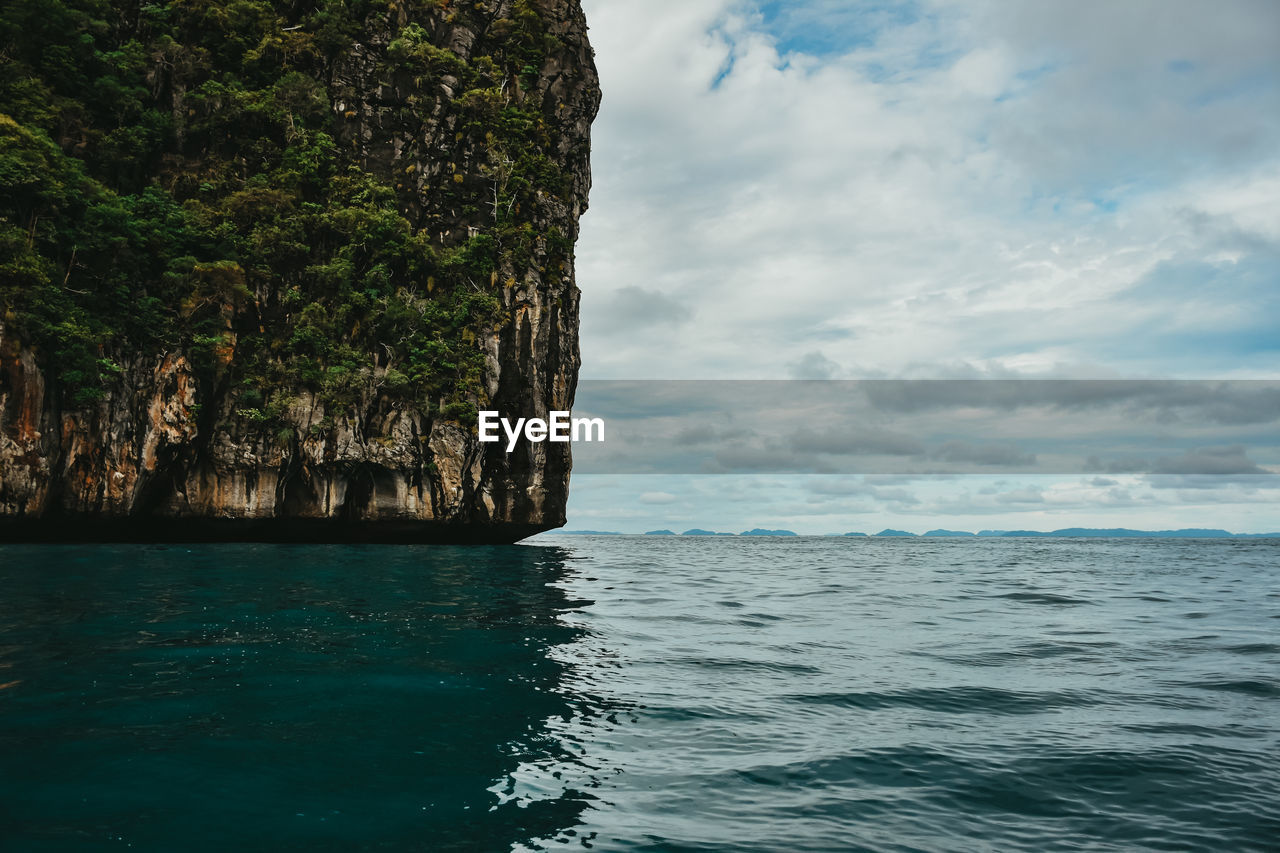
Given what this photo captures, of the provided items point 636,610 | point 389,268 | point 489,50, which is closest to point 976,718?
point 636,610

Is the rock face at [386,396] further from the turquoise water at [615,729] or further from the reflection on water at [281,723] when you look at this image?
the turquoise water at [615,729]

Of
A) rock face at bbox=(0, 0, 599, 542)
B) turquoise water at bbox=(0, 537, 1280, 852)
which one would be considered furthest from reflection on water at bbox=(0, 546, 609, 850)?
rock face at bbox=(0, 0, 599, 542)

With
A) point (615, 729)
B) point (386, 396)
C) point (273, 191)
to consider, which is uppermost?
point (273, 191)

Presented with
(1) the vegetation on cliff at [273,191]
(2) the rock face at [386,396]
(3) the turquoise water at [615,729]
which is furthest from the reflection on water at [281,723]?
(1) the vegetation on cliff at [273,191]

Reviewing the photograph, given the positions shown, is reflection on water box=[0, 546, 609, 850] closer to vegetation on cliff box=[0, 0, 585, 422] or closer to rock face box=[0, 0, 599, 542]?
rock face box=[0, 0, 599, 542]

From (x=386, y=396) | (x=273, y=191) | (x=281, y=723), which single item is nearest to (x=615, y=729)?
(x=281, y=723)

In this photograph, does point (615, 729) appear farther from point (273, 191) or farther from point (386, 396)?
point (273, 191)
